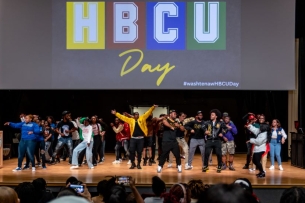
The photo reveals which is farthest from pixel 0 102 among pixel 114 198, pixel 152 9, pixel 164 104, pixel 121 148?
pixel 114 198

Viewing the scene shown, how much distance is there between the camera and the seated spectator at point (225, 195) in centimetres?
132

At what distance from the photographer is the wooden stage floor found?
7.97 metres

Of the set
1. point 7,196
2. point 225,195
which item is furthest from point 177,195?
point 225,195

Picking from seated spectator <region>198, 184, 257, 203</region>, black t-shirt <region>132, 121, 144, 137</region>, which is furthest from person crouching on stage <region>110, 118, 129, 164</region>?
seated spectator <region>198, 184, 257, 203</region>

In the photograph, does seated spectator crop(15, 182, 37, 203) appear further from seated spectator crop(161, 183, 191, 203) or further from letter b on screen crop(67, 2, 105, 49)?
letter b on screen crop(67, 2, 105, 49)

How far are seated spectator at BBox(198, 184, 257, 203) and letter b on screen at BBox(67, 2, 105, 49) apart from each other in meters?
6.22

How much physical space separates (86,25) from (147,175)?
3.49m

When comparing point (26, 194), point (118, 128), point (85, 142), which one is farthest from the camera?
point (118, 128)

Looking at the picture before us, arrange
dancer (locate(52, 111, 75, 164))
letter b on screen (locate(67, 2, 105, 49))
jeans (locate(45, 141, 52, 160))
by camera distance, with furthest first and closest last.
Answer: jeans (locate(45, 141, 52, 160)), dancer (locate(52, 111, 75, 164)), letter b on screen (locate(67, 2, 105, 49))

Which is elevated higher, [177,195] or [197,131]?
[197,131]

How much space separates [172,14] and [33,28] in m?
2.42

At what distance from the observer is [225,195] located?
4.36ft

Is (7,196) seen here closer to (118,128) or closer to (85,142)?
(85,142)

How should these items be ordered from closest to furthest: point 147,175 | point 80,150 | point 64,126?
point 147,175
point 80,150
point 64,126
